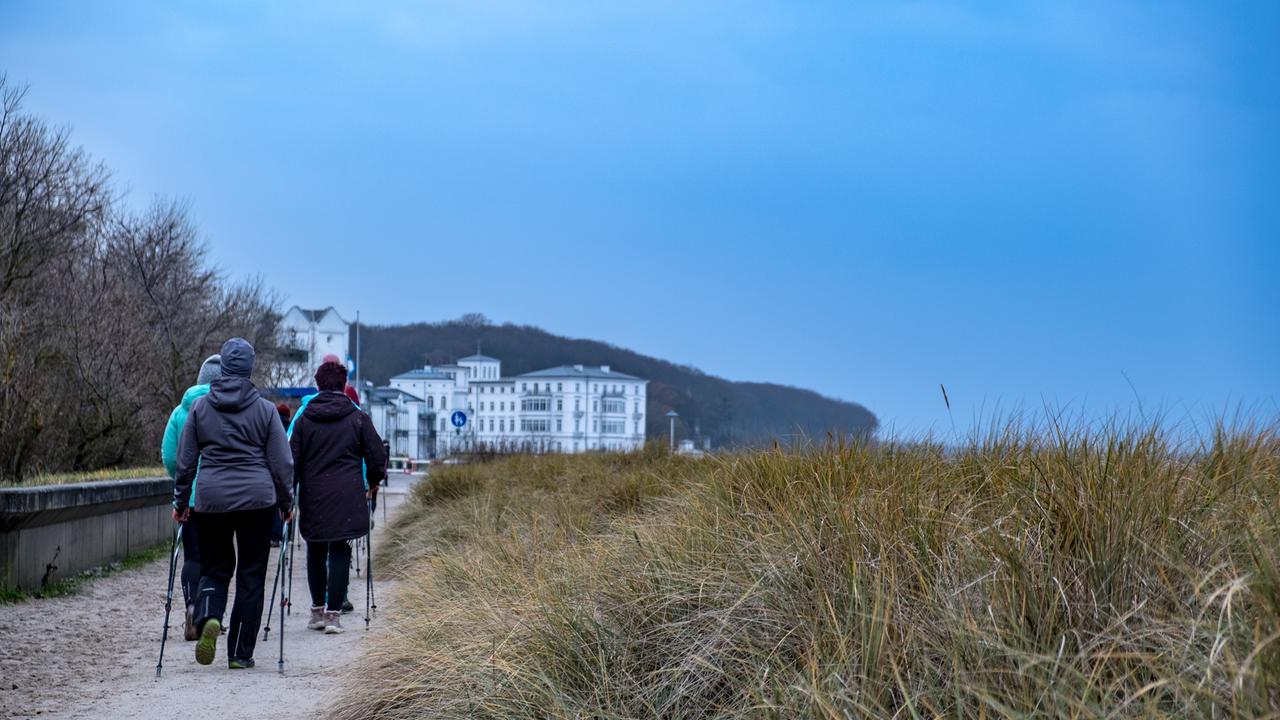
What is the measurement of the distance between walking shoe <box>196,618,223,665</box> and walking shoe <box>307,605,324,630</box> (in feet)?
6.56

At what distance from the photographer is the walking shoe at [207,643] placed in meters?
7.39

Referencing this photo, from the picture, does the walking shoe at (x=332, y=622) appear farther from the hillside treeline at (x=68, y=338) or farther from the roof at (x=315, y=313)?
Answer: the roof at (x=315, y=313)

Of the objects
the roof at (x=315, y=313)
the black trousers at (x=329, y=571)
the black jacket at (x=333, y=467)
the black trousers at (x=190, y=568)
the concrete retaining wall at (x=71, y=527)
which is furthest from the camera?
the roof at (x=315, y=313)

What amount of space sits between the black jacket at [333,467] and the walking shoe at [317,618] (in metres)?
0.64

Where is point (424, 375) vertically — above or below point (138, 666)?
above

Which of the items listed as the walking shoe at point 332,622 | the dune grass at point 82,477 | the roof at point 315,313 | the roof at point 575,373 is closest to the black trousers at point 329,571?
the walking shoe at point 332,622

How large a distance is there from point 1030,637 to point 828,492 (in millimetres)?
1998

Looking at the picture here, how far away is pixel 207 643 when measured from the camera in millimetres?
7402

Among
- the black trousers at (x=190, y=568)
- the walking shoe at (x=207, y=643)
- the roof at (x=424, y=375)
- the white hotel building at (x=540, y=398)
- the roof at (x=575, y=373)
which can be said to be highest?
the roof at (x=575, y=373)

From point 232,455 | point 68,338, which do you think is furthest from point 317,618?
point 68,338

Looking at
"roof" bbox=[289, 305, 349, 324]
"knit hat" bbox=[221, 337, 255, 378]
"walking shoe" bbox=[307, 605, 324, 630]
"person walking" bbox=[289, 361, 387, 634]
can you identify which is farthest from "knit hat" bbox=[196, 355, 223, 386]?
"roof" bbox=[289, 305, 349, 324]

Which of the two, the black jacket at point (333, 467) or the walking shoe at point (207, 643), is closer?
the walking shoe at point (207, 643)

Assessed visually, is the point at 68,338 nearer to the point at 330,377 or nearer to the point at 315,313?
the point at 330,377

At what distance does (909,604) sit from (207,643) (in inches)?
190
